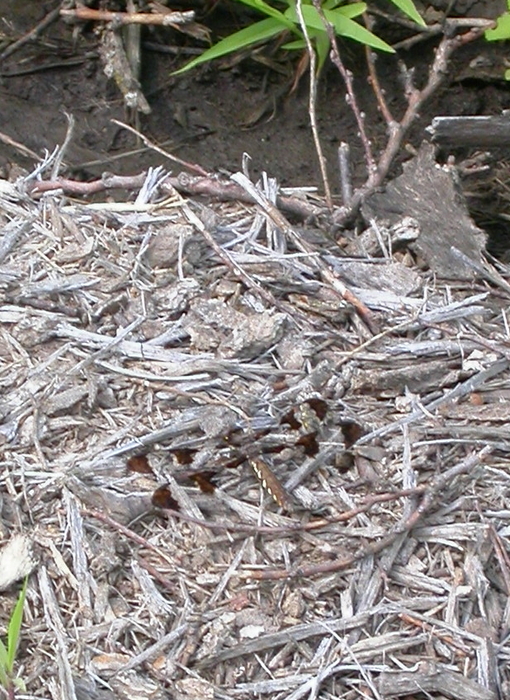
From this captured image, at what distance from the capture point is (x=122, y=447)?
5.59 feet

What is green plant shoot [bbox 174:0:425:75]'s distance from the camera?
2381 mm

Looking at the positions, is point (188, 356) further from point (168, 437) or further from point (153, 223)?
point (153, 223)

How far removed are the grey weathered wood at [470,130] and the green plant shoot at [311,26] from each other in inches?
11.6

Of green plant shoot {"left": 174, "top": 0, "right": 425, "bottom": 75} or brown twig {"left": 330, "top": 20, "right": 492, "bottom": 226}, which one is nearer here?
brown twig {"left": 330, "top": 20, "right": 492, "bottom": 226}

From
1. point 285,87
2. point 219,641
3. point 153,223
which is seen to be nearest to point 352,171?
point 285,87

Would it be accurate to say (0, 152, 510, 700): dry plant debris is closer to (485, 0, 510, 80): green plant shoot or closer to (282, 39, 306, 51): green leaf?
(485, 0, 510, 80): green plant shoot

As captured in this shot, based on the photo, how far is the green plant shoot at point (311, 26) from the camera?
238 cm

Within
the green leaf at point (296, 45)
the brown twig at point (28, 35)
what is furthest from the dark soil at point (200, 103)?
the green leaf at point (296, 45)

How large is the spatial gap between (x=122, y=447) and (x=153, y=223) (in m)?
0.61

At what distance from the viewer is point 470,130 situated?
7.11ft

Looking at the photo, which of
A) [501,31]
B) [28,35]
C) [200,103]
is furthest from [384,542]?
[28,35]

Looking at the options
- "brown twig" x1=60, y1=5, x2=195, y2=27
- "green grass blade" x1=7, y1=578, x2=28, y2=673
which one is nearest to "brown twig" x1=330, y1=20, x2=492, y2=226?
"brown twig" x1=60, y1=5, x2=195, y2=27

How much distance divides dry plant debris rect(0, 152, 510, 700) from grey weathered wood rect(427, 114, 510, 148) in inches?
7.2

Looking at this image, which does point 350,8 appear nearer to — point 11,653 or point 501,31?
point 501,31
